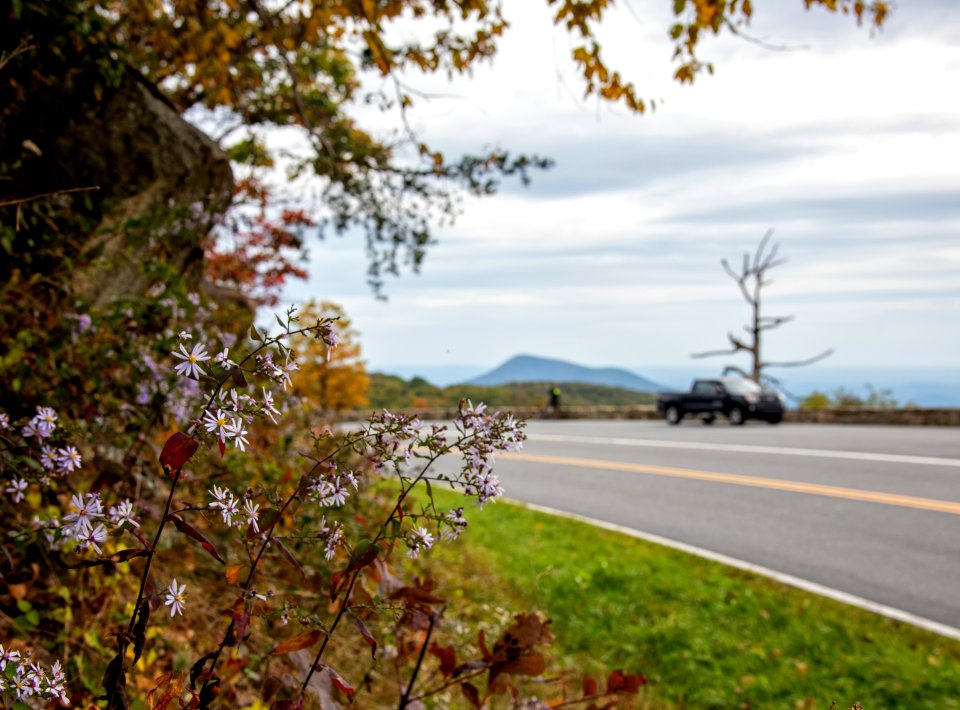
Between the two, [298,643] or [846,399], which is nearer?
[298,643]

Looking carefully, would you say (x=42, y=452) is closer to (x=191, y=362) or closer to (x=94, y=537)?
(x=94, y=537)

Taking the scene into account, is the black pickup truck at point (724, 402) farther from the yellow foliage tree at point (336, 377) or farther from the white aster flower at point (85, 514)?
the white aster flower at point (85, 514)

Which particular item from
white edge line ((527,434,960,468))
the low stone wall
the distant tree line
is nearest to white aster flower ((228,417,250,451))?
white edge line ((527,434,960,468))

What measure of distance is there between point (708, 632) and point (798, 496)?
5288 mm

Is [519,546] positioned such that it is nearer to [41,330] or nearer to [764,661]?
[764,661]

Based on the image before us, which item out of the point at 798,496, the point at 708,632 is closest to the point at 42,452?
the point at 708,632

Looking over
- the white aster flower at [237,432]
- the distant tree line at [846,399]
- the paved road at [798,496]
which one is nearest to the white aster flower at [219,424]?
the white aster flower at [237,432]

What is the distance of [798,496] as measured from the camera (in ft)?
34.7

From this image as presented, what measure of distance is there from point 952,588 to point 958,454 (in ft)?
23.4

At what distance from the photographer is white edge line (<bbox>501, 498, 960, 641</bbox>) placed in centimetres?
605

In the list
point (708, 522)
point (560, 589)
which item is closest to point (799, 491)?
point (708, 522)

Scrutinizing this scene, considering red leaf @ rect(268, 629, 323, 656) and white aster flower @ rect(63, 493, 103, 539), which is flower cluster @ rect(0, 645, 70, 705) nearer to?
white aster flower @ rect(63, 493, 103, 539)

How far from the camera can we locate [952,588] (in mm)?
6902

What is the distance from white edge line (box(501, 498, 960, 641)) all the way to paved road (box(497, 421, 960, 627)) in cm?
14
